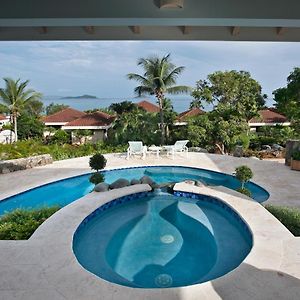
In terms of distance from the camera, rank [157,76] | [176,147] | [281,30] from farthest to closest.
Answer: [157,76]
[176,147]
[281,30]

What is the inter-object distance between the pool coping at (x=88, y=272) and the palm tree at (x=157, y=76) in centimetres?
1428

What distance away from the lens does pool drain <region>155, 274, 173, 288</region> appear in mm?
4807

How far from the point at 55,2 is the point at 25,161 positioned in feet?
38.8

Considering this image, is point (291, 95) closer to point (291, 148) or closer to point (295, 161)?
point (291, 148)

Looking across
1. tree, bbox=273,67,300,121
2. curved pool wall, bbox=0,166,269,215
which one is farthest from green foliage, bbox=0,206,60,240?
tree, bbox=273,67,300,121

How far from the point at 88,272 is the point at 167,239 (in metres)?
2.50

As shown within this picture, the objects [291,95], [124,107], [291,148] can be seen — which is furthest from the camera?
[124,107]

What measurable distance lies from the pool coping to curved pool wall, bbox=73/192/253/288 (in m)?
0.37

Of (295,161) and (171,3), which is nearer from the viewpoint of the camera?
(171,3)

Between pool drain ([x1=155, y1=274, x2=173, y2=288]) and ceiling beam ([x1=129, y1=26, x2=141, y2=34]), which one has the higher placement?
ceiling beam ([x1=129, y1=26, x2=141, y2=34])

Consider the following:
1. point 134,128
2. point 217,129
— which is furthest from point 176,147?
point 134,128

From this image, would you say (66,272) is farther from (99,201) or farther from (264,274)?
(99,201)

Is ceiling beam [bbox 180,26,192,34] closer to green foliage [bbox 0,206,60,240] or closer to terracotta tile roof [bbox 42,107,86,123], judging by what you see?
green foliage [bbox 0,206,60,240]

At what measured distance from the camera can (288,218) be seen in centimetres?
664
